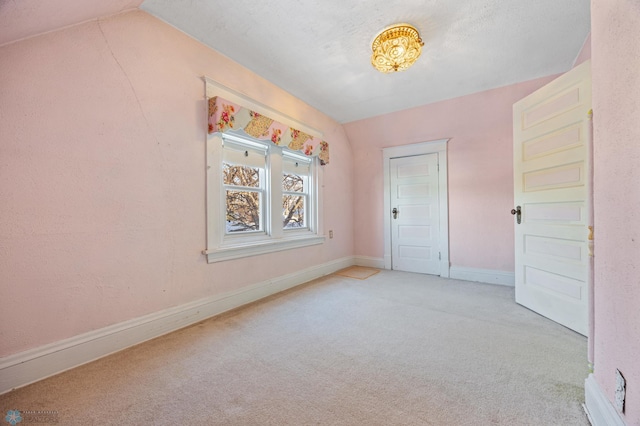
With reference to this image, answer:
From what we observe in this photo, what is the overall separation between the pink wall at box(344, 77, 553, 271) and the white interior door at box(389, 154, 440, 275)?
9.7 inches

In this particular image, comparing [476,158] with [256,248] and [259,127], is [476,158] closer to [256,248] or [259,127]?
[259,127]

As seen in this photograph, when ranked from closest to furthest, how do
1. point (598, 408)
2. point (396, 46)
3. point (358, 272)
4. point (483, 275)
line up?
1. point (598, 408)
2. point (396, 46)
3. point (483, 275)
4. point (358, 272)

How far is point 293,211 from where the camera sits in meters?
3.59

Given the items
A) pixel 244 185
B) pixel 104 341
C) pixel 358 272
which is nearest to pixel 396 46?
pixel 244 185

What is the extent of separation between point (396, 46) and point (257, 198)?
2054mm

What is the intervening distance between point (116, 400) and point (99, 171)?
1.36 m

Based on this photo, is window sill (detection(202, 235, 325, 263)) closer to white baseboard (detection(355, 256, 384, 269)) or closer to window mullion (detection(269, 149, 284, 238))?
window mullion (detection(269, 149, 284, 238))

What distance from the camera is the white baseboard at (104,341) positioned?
138 centimetres

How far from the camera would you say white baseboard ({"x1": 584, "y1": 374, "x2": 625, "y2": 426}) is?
960 mm

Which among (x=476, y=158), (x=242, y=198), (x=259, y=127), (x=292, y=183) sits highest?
(x=259, y=127)

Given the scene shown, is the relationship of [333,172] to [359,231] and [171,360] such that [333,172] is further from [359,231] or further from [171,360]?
[171,360]

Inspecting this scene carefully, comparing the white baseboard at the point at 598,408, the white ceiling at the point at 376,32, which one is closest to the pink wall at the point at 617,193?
the white baseboard at the point at 598,408

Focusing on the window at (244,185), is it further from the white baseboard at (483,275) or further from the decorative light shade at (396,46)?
the white baseboard at (483,275)

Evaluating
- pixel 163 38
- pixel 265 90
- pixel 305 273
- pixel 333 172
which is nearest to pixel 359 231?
pixel 333 172
